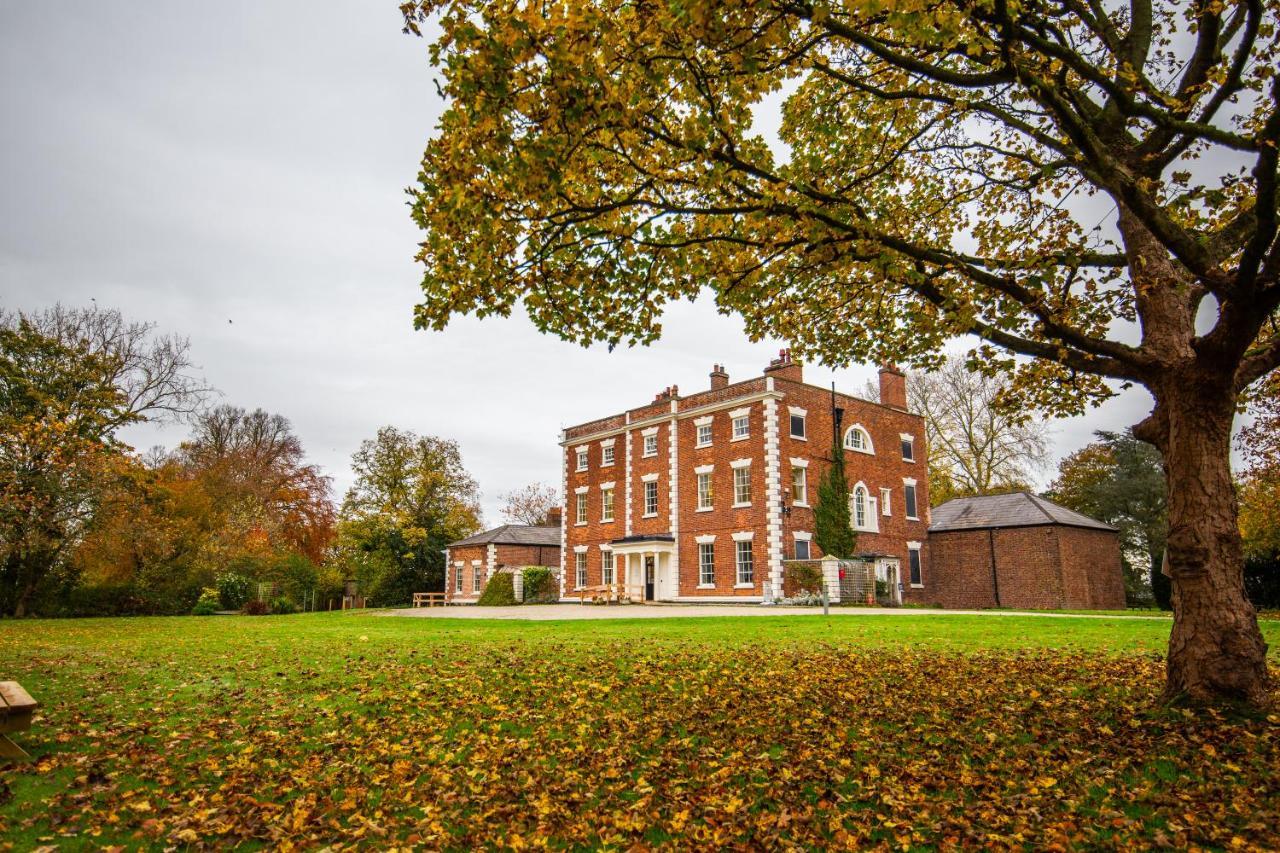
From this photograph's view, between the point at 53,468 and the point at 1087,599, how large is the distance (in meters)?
39.4

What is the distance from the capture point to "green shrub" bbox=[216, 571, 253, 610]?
34.0 meters

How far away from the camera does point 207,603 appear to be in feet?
104

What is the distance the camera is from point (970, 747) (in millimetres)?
5906

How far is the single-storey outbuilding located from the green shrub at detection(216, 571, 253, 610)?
1189 cm

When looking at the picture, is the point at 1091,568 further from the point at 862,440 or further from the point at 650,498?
the point at 650,498

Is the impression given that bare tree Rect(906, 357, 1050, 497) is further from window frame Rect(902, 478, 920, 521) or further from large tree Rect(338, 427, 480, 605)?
large tree Rect(338, 427, 480, 605)

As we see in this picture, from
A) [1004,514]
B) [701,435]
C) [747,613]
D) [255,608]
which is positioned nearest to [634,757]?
[747,613]

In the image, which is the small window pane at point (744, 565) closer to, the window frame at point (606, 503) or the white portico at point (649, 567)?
the white portico at point (649, 567)

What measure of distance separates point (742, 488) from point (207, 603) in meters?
23.8

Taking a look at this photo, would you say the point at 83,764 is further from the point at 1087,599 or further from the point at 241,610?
the point at 1087,599

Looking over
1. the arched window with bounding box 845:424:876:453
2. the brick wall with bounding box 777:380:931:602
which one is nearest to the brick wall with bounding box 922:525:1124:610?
the brick wall with bounding box 777:380:931:602

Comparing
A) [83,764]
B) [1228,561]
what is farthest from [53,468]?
[1228,561]

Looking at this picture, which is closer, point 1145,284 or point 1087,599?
point 1145,284

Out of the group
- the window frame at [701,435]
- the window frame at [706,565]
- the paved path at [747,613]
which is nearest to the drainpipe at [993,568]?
the paved path at [747,613]
